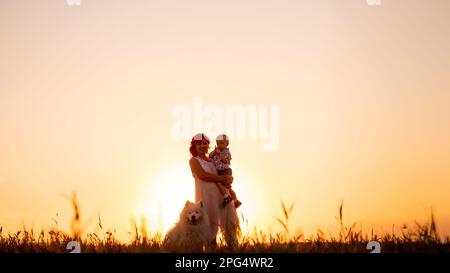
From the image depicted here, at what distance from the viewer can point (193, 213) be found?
31.0ft

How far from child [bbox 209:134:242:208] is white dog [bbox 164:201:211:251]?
67 centimetres

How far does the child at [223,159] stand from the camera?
9988 millimetres

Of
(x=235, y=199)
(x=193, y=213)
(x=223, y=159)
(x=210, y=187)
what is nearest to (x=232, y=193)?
(x=235, y=199)

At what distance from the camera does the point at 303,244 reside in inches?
328

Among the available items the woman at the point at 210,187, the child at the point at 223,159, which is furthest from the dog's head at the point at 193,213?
the child at the point at 223,159

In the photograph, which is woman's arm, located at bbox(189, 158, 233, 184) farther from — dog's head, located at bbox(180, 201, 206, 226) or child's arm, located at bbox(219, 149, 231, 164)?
dog's head, located at bbox(180, 201, 206, 226)

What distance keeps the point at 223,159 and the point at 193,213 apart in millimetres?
1170

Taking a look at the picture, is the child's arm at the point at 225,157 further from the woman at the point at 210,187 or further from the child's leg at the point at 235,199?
the child's leg at the point at 235,199

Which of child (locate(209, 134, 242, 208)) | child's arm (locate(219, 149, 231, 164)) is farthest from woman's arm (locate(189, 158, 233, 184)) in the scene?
child's arm (locate(219, 149, 231, 164))
